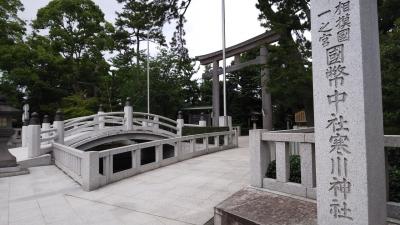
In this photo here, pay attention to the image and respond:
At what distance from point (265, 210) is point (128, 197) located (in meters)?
3.52

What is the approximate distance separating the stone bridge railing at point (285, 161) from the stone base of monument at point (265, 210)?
8.4 inches

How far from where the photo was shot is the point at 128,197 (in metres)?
6.91

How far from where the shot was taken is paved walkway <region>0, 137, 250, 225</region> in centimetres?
556

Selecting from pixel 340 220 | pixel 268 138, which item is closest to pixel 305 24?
pixel 268 138

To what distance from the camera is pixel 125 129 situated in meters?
16.3

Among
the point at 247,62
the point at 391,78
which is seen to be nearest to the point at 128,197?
the point at 391,78

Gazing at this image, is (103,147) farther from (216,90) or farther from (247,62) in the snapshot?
(247,62)

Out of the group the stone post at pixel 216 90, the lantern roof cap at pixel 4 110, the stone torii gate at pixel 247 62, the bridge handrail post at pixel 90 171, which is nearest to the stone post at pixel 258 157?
the bridge handrail post at pixel 90 171

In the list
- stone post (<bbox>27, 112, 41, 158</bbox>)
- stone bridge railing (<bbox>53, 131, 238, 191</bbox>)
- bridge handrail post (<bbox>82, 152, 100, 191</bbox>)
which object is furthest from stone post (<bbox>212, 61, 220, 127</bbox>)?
bridge handrail post (<bbox>82, 152, 100, 191</bbox>)

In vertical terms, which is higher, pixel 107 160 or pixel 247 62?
pixel 247 62

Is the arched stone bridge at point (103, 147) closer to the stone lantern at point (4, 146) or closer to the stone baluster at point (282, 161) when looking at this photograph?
the stone lantern at point (4, 146)

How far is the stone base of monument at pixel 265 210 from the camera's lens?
425 centimetres

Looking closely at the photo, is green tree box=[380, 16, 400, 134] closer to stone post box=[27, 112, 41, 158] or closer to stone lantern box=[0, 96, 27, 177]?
stone lantern box=[0, 96, 27, 177]

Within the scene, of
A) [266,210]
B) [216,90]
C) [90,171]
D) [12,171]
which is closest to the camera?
[266,210]
